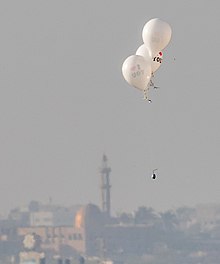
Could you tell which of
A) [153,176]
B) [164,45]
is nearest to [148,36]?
[164,45]

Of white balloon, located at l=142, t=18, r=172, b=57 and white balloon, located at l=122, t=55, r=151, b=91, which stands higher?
white balloon, located at l=142, t=18, r=172, b=57

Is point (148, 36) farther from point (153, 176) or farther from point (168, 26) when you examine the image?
point (153, 176)

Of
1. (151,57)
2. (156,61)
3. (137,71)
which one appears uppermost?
(151,57)

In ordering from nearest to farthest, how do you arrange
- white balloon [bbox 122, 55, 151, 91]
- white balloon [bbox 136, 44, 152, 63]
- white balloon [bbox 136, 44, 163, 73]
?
white balloon [bbox 122, 55, 151, 91] → white balloon [bbox 136, 44, 163, 73] → white balloon [bbox 136, 44, 152, 63]

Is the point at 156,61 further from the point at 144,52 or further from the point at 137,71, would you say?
the point at 137,71

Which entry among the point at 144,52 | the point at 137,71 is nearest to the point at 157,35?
the point at 144,52

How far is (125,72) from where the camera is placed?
7469cm

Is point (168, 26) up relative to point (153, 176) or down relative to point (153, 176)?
up

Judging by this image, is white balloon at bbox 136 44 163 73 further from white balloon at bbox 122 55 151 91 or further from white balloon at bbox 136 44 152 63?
white balloon at bbox 122 55 151 91

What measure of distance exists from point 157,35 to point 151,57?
1217 millimetres

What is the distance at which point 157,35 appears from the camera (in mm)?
75062

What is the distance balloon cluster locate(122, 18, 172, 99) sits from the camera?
73.4 m

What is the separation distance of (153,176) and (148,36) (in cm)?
547

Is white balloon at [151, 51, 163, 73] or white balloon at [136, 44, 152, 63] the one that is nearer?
white balloon at [151, 51, 163, 73]
